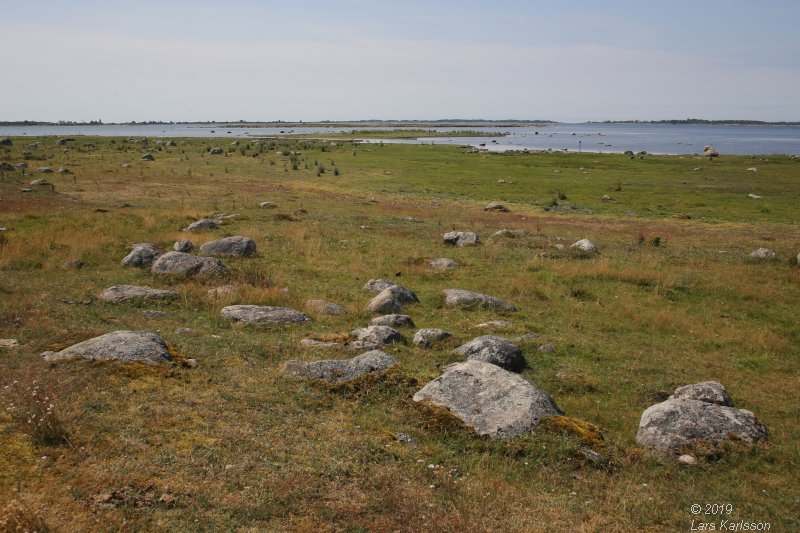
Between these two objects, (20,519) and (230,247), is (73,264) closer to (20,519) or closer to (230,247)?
(230,247)

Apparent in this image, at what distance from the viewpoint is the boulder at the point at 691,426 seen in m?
9.70

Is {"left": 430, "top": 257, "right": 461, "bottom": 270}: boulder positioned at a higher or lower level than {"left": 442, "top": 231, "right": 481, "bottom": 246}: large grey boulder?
lower

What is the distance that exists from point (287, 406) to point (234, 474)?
8.49ft

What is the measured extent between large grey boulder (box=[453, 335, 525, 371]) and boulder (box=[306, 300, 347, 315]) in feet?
16.3

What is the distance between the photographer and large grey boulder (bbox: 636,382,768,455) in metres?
9.70

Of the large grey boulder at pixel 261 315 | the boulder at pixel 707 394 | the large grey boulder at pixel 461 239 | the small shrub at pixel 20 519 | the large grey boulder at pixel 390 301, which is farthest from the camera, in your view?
the large grey boulder at pixel 461 239

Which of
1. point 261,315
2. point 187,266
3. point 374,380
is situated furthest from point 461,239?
point 374,380

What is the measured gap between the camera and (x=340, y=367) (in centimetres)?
1209

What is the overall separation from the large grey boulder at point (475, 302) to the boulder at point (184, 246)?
1241 centimetres

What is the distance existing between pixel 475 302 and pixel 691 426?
9.35 metres

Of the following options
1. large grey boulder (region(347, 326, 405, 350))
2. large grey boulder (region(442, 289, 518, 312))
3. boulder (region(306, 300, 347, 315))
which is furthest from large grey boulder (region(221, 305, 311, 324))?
large grey boulder (region(442, 289, 518, 312))

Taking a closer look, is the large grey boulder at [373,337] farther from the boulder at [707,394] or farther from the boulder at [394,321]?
the boulder at [707,394]

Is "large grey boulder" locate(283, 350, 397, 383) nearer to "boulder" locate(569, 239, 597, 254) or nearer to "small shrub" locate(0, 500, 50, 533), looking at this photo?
"small shrub" locate(0, 500, 50, 533)

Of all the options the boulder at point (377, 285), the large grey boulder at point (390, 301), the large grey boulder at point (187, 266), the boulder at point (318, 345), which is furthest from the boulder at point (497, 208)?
the boulder at point (318, 345)
